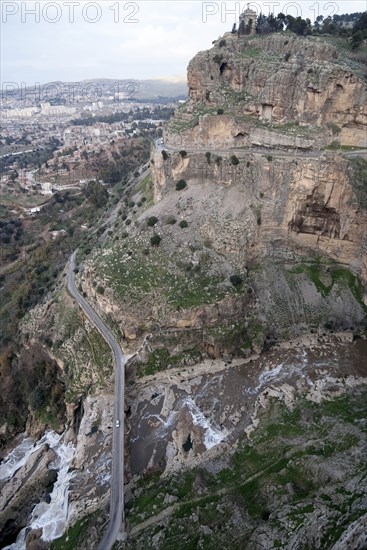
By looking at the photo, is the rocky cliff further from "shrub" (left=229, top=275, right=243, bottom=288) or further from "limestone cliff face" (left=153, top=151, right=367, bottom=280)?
"shrub" (left=229, top=275, right=243, bottom=288)

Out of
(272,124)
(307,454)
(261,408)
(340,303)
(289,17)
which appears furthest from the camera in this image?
(289,17)

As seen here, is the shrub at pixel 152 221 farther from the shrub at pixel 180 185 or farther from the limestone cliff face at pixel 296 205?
the limestone cliff face at pixel 296 205

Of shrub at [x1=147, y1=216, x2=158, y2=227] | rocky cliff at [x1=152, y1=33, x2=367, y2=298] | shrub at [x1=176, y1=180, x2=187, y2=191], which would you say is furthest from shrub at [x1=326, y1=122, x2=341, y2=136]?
shrub at [x1=147, y1=216, x2=158, y2=227]

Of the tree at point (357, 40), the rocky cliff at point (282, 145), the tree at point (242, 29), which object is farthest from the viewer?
the tree at point (242, 29)

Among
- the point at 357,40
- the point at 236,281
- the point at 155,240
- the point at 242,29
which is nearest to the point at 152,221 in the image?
the point at 155,240

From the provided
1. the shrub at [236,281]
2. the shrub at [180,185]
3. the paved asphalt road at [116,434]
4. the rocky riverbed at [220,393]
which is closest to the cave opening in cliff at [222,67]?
the shrub at [180,185]

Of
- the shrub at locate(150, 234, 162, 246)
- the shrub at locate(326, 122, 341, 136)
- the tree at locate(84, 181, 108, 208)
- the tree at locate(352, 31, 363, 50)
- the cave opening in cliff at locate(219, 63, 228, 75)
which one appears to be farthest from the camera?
the tree at locate(84, 181, 108, 208)

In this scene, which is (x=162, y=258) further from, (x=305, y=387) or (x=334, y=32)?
(x=334, y=32)

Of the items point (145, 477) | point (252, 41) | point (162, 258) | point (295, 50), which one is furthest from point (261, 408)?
point (252, 41)
